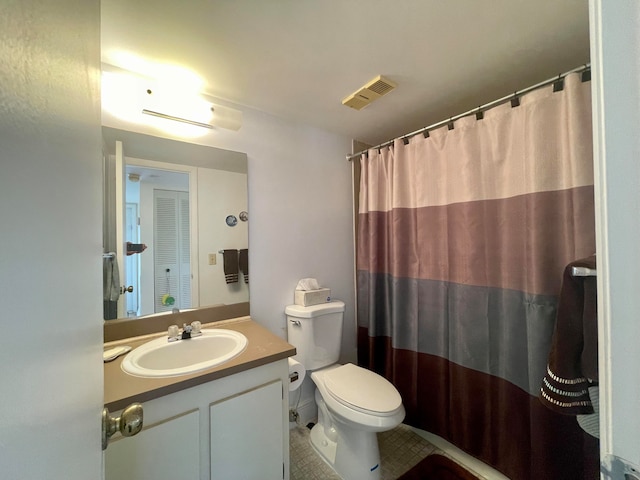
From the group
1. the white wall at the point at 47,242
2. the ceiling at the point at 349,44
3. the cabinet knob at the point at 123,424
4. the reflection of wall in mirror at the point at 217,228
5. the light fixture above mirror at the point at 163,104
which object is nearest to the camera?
the white wall at the point at 47,242

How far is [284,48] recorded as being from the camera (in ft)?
3.61

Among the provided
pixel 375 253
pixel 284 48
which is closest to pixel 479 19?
pixel 284 48

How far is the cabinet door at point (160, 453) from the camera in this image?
79 centimetres

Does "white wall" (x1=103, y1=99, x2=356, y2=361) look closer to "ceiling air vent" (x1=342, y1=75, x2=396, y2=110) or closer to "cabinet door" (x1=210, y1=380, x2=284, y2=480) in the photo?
"ceiling air vent" (x1=342, y1=75, x2=396, y2=110)

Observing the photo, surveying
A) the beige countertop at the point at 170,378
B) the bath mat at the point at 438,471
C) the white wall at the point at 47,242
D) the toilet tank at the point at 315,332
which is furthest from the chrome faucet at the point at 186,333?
the bath mat at the point at 438,471

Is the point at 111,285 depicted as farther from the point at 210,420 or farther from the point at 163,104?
the point at 163,104

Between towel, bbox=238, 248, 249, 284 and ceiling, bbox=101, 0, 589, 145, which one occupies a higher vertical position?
ceiling, bbox=101, 0, 589, 145

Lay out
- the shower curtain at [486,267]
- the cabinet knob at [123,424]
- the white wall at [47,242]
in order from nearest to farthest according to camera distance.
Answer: the white wall at [47,242] → the cabinet knob at [123,424] → the shower curtain at [486,267]

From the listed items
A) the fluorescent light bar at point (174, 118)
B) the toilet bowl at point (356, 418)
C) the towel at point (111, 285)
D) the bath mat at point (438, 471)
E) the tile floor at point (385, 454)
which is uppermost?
the fluorescent light bar at point (174, 118)

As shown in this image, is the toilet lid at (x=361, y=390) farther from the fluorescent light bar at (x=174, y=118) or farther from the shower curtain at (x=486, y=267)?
the fluorescent light bar at (x=174, y=118)

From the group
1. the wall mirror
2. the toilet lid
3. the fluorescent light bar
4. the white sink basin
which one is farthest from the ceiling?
the toilet lid

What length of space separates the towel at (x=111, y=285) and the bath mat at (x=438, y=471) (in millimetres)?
1698

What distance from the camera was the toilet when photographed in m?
1.21

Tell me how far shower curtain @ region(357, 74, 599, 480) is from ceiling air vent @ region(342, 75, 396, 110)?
1.24 ft
